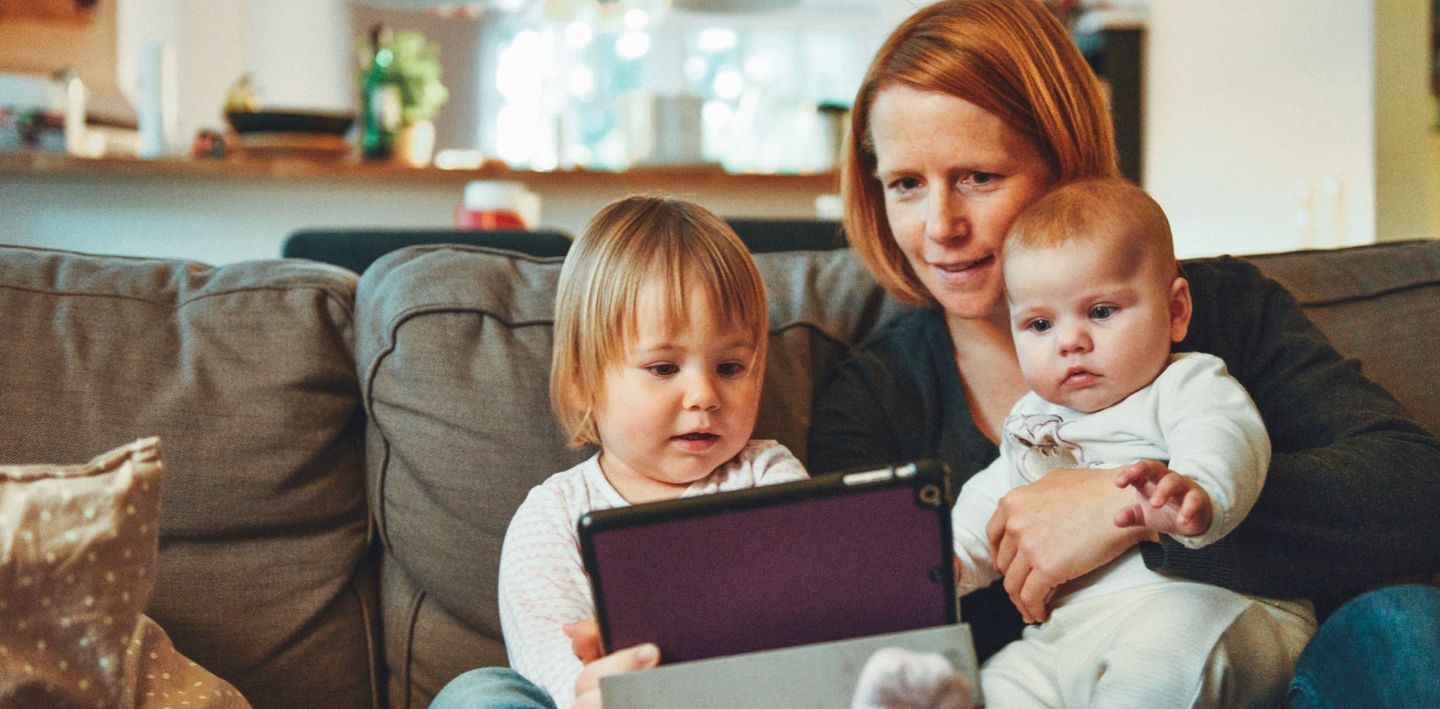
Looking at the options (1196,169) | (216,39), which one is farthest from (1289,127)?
(216,39)

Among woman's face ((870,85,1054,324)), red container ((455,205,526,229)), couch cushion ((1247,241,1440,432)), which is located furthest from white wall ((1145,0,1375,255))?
woman's face ((870,85,1054,324))

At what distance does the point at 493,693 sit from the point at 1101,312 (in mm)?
672

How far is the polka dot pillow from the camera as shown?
38.7 inches

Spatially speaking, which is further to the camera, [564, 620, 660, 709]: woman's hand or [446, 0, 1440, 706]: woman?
[446, 0, 1440, 706]: woman

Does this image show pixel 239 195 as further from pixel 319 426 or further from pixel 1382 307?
pixel 1382 307

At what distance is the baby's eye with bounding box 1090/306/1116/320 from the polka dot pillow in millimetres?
868

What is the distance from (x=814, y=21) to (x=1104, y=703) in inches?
232

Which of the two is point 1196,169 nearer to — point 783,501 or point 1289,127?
point 1289,127

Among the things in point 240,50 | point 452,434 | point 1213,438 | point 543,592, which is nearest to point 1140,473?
point 1213,438

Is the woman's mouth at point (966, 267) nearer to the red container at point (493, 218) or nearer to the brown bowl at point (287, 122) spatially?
the red container at point (493, 218)

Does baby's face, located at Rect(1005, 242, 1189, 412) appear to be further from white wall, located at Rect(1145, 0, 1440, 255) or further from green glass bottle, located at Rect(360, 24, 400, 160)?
green glass bottle, located at Rect(360, 24, 400, 160)

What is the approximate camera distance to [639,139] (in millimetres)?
3879

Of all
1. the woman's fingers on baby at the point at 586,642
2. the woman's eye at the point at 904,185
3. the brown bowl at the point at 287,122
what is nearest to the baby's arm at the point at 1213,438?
the woman's eye at the point at 904,185

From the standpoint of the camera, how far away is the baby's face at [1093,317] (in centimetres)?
115
